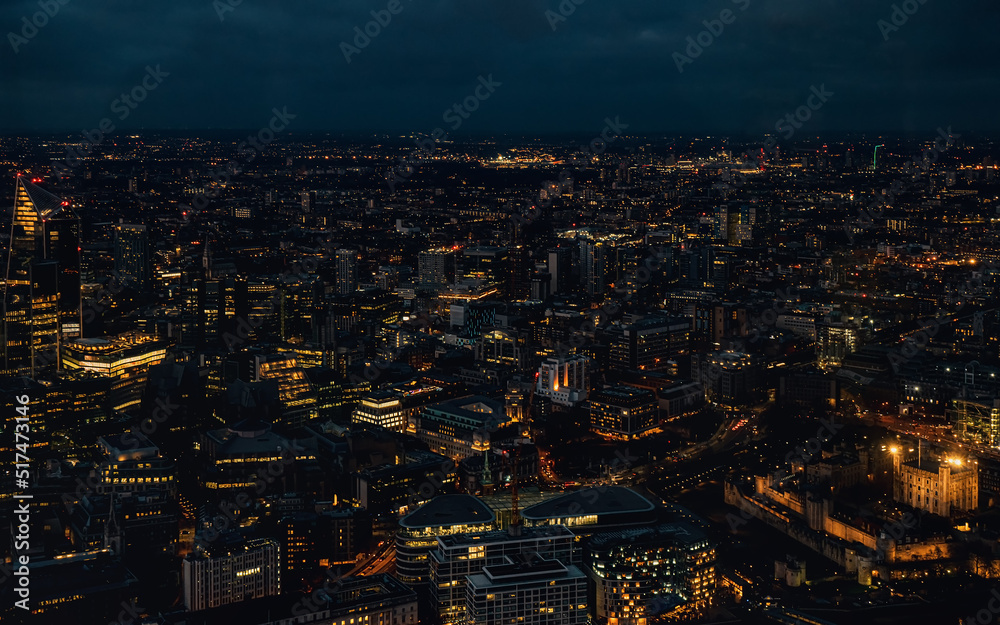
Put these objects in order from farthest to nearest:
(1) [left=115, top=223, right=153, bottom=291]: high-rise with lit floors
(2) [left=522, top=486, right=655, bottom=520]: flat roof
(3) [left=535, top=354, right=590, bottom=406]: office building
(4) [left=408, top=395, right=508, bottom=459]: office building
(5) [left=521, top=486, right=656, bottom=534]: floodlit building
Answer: (1) [left=115, top=223, right=153, bottom=291]: high-rise with lit floors < (3) [left=535, top=354, right=590, bottom=406]: office building < (4) [left=408, top=395, right=508, bottom=459]: office building < (2) [left=522, top=486, right=655, bottom=520]: flat roof < (5) [left=521, top=486, right=656, bottom=534]: floodlit building

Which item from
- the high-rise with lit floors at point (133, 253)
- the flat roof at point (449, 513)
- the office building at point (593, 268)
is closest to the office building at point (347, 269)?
the high-rise with lit floors at point (133, 253)

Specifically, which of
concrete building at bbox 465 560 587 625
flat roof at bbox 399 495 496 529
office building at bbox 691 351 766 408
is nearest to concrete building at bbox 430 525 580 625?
concrete building at bbox 465 560 587 625

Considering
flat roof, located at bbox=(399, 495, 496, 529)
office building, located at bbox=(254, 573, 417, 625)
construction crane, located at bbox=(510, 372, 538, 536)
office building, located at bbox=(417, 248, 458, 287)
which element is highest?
office building, located at bbox=(417, 248, 458, 287)

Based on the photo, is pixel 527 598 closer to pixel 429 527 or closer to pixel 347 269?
pixel 429 527

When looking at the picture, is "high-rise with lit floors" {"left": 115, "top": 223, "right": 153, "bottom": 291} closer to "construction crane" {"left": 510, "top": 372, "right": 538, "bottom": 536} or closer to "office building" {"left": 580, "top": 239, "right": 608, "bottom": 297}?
"office building" {"left": 580, "top": 239, "right": 608, "bottom": 297}

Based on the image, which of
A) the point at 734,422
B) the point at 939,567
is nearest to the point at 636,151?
the point at 734,422

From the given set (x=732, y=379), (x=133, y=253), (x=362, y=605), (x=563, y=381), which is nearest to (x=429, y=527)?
(x=362, y=605)

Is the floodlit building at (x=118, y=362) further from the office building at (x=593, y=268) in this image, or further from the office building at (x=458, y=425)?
the office building at (x=593, y=268)
